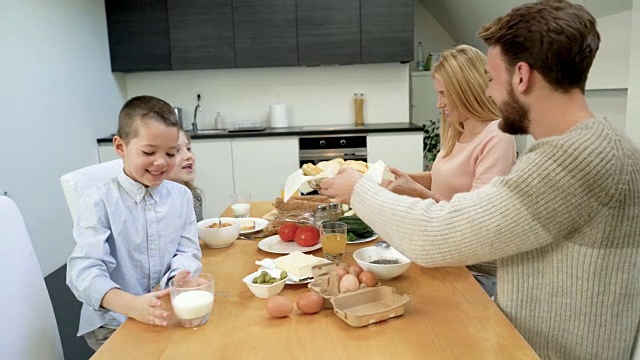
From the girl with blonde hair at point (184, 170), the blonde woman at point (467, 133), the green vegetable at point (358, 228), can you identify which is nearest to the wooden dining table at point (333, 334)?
the green vegetable at point (358, 228)

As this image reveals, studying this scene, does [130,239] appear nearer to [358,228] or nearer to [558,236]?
[358,228]

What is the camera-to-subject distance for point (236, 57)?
4516 mm

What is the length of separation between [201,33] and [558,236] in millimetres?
3971

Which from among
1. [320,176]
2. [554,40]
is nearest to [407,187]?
[320,176]

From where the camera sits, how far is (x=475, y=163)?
1.98m

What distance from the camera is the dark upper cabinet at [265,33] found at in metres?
4.45

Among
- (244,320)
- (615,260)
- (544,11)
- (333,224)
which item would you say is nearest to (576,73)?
(544,11)

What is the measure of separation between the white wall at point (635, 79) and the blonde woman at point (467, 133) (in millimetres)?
1513

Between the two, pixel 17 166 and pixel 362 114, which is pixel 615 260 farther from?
pixel 362 114

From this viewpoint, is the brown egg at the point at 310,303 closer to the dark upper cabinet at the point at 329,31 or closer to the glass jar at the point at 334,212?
the glass jar at the point at 334,212

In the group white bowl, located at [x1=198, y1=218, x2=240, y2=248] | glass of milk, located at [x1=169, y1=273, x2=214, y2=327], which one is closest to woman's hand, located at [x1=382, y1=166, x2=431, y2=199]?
white bowl, located at [x1=198, y1=218, x2=240, y2=248]

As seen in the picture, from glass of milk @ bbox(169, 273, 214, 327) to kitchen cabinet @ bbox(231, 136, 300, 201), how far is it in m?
3.13

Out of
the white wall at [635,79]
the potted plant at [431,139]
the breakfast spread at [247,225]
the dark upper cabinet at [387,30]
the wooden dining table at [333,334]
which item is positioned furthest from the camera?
the potted plant at [431,139]

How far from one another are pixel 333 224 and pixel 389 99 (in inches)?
138
